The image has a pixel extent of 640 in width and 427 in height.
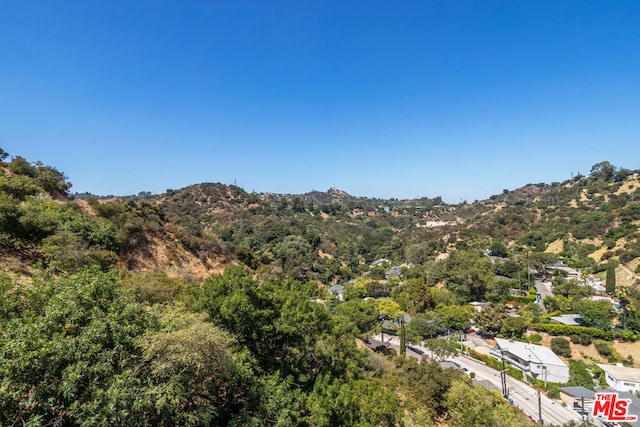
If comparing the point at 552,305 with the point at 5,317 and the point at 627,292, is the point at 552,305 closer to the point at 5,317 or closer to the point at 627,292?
the point at 627,292

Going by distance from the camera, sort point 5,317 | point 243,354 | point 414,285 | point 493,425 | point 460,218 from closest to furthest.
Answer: point 5,317 → point 243,354 → point 493,425 → point 414,285 → point 460,218

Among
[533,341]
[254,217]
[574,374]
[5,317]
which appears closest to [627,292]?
[533,341]

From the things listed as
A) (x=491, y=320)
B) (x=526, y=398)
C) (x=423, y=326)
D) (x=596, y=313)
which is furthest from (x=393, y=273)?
(x=526, y=398)

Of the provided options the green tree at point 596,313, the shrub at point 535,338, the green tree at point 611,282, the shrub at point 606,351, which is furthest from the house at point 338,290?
the green tree at point 611,282

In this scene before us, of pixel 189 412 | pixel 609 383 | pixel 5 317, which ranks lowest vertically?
pixel 609 383

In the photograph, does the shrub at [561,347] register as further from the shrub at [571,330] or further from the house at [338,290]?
the house at [338,290]

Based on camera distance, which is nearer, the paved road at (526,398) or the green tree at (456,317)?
the paved road at (526,398)

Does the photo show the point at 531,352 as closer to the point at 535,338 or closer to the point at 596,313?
the point at 535,338
